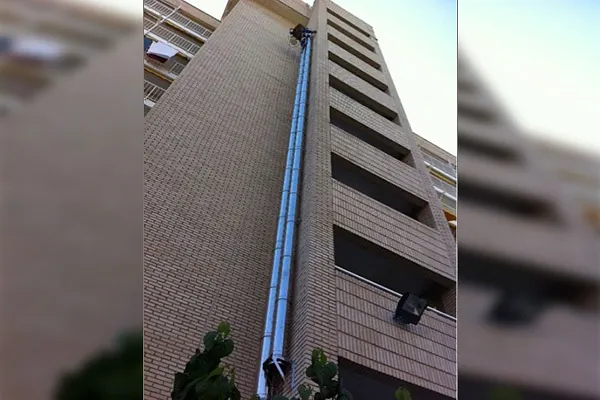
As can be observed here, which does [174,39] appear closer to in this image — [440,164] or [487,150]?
[440,164]

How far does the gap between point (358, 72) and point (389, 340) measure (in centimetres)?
877

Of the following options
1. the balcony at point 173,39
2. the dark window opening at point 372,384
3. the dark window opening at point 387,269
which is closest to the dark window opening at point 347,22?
the balcony at point 173,39

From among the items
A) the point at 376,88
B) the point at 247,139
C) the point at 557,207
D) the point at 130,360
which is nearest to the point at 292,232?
the point at 247,139

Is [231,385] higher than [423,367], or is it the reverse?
[423,367]

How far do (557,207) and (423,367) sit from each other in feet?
15.0

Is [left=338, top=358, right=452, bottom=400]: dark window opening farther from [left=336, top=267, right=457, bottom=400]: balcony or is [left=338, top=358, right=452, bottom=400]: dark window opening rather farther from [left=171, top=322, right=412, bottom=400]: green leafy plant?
[left=171, top=322, right=412, bottom=400]: green leafy plant

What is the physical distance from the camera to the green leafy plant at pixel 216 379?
9.12 ft

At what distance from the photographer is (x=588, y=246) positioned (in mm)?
2436

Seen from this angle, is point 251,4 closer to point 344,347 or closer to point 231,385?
point 344,347

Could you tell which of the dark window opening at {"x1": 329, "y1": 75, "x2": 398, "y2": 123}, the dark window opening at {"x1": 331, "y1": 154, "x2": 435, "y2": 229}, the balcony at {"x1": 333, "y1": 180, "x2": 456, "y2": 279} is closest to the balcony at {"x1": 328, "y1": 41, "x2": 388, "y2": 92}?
the dark window opening at {"x1": 329, "y1": 75, "x2": 398, "y2": 123}

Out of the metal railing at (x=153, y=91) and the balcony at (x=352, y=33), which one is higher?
the balcony at (x=352, y=33)

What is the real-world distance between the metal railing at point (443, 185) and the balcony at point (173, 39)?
6.11 m

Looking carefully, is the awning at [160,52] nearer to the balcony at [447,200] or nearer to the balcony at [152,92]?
the balcony at [152,92]

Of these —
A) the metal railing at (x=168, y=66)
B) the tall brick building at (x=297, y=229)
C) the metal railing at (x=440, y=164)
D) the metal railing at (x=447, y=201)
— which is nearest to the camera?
the tall brick building at (x=297, y=229)
